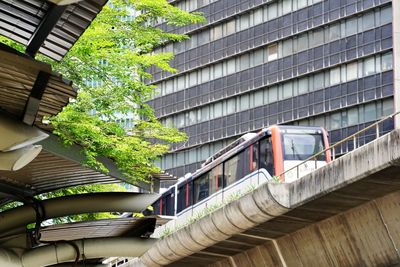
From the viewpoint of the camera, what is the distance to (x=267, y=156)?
114 feet

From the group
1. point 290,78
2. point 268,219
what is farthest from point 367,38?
point 268,219

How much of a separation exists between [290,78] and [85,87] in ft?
176

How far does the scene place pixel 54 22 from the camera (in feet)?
33.2

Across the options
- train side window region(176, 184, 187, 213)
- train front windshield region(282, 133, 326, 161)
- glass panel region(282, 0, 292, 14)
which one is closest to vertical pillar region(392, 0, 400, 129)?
glass panel region(282, 0, 292, 14)

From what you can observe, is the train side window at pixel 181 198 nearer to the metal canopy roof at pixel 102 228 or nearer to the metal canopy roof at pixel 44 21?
the metal canopy roof at pixel 102 228

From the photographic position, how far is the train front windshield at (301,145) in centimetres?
3503

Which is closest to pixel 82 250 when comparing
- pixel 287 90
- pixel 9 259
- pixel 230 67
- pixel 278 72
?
pixel 9 259

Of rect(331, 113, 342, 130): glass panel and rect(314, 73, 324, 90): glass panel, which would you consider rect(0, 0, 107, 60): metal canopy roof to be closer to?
rect(331, 113, 342, 130): glass panel

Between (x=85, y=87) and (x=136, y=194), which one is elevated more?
(x=85, y=87)

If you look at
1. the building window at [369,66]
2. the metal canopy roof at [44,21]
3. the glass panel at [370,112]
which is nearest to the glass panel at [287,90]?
the building window at [369,66]

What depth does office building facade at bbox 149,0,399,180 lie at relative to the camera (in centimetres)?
6750

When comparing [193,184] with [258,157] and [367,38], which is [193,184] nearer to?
[258,157]

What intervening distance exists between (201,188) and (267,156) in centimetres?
664

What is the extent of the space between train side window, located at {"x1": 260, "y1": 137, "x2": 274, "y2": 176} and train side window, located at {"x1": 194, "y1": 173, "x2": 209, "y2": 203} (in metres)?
5.44
